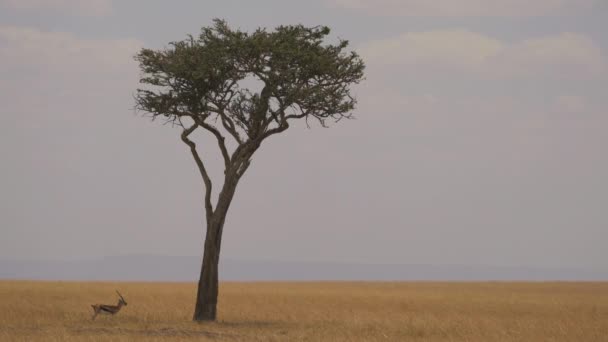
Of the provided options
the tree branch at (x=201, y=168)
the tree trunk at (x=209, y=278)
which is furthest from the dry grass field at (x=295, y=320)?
the tree branch at (x=201, y=168)

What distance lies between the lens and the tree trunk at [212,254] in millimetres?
32031

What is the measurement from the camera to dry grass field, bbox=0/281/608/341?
84.8 feet

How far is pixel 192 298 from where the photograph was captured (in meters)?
50.1

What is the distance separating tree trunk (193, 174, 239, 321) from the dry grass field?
710mm

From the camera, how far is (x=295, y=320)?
3397cm

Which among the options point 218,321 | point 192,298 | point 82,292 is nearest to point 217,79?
point 218,321

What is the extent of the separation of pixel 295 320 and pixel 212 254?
4.38 meters

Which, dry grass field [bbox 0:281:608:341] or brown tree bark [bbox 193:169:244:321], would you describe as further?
brown tree bark [bbox 193:169:244:321]

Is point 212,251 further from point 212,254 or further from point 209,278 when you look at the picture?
point 209,278

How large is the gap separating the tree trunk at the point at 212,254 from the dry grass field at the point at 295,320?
71 centimetres

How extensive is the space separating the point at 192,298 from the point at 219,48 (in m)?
21.2

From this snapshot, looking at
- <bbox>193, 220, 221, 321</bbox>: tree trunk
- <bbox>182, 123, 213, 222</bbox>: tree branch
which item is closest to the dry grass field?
<bbox>193, 220, 221, 321</bbox>: tree trunk

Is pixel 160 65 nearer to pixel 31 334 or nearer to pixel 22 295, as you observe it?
pixel 31 334

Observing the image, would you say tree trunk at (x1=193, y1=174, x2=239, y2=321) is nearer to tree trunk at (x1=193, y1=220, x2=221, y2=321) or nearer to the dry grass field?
tree trunk at (x1=193, y1=220, x2=221, y2=321)
